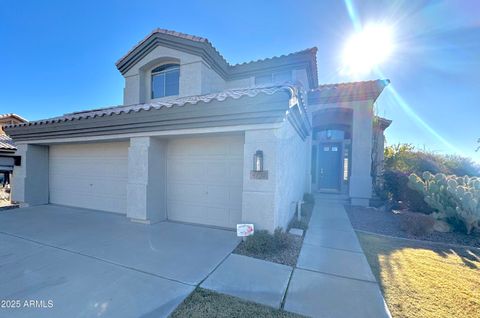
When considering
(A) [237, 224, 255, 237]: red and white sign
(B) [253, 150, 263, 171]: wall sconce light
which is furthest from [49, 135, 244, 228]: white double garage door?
(A) [237, 224, 255, 237]: red and white sign

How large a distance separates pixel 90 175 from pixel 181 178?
450 centimetres

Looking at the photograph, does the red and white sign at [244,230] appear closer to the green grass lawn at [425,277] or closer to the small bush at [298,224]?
the small bush at [298,224]

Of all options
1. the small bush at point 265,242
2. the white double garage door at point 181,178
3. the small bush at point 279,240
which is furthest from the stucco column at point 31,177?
the small bush at point 279,240

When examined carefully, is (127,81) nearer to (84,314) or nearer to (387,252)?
(84,314)

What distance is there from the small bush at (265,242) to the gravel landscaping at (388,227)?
3.59 m

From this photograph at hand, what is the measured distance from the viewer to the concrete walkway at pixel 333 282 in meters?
2.90

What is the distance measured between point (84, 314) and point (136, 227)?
3.78m

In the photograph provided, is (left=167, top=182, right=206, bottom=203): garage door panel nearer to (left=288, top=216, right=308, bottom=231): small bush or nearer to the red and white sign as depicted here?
the red and white sign

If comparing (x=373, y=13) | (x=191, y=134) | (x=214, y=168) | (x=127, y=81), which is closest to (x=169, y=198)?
(x=214, y=168)

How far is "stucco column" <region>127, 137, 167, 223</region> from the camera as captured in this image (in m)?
6.46

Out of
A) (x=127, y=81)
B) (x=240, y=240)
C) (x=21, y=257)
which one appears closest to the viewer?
(x=21, y=257)

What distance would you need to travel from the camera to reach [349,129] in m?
12.4

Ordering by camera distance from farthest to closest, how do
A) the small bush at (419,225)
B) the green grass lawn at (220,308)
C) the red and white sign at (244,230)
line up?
the small bush at (419,225) < the red and white sign at (244,230) < the green grass lawn at (220,308)

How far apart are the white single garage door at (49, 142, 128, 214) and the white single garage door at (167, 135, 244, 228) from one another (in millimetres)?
2232
